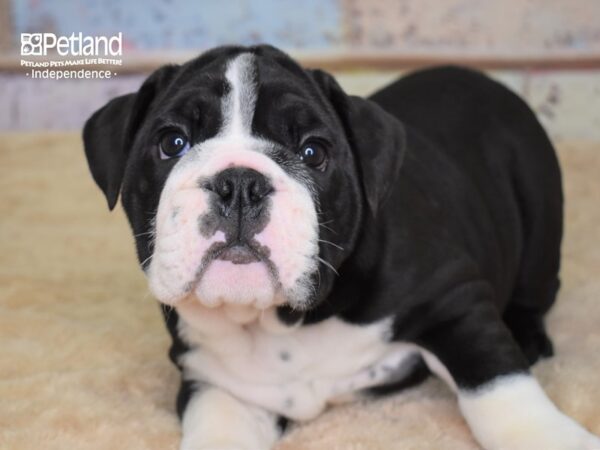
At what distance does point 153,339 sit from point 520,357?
1.00 meters

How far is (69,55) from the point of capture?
190 inches

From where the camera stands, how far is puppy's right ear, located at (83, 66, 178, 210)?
2.02 meters

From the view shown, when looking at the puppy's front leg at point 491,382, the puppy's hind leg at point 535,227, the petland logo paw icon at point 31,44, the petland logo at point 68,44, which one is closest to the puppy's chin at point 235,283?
the puppy's front leg at point 491,382

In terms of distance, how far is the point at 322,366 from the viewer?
2.09m

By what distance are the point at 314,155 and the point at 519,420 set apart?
2.10 ft

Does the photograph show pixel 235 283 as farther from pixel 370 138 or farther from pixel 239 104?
pixel 370 138

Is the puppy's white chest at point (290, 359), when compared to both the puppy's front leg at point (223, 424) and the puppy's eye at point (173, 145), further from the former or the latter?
the puppy's eye at point (173, 145)

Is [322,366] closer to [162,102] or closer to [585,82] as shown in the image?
[162,102]

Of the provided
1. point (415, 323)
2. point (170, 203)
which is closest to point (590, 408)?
point (415, 323)

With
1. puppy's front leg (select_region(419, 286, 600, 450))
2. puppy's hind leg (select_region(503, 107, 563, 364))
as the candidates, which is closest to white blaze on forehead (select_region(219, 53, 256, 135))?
puppy's front leg (select_region(419, 286, 600, 450))

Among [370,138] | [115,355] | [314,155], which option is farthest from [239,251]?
[115,355]

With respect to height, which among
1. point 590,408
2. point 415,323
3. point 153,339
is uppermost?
point 415,323

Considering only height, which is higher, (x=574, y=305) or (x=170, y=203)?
(x=170, y=203)

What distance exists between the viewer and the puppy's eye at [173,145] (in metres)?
1.91
